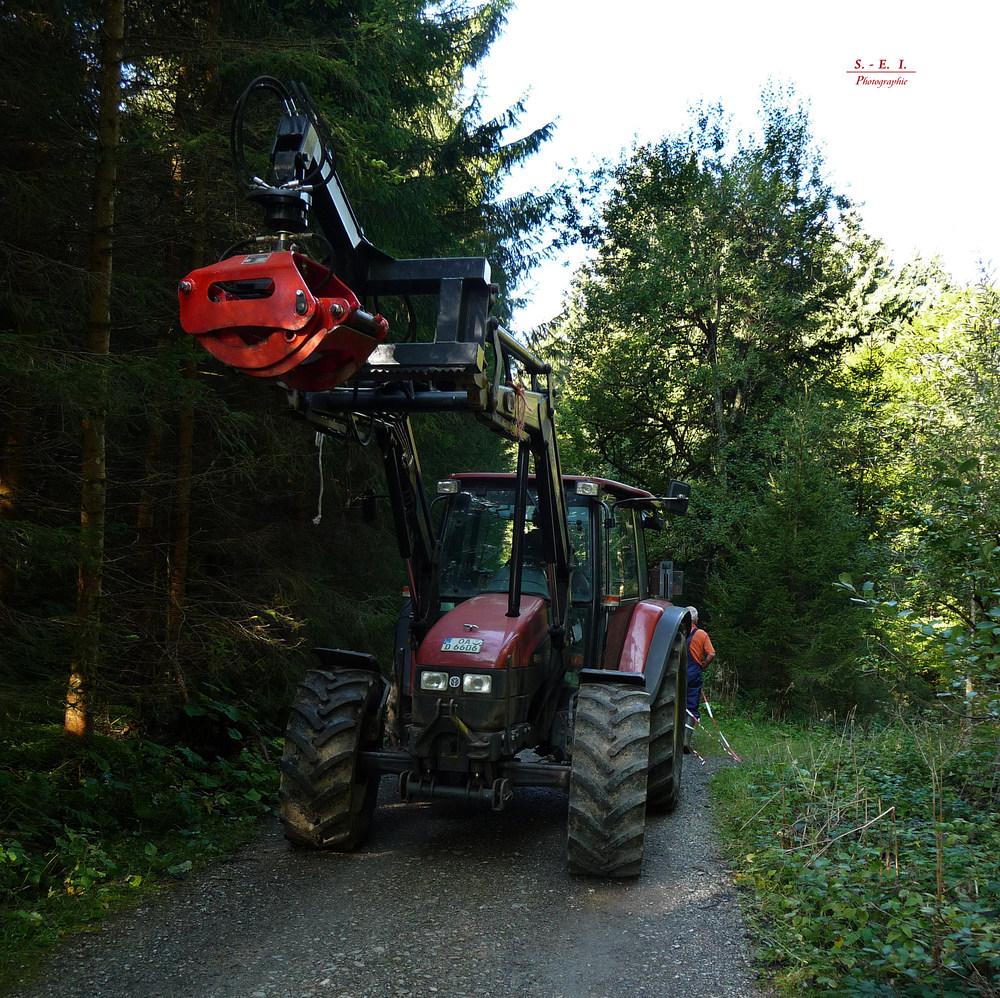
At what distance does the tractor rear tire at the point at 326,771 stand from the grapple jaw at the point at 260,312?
2.70 m

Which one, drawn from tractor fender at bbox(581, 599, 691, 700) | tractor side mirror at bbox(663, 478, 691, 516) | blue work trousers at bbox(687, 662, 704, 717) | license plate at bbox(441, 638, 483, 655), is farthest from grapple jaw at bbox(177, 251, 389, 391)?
blue work trousers at bbox(687, 662, 704, 717)

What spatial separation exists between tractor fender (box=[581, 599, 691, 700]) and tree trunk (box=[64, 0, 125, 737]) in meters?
3.47

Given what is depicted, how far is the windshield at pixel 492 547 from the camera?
21.4 ft

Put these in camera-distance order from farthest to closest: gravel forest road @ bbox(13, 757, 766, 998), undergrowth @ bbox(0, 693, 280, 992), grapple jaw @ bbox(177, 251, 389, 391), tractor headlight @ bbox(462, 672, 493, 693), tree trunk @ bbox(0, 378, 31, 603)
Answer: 1. tree trunk @ bbox(0, 378, 31, 603)
2. tractor headlight @ bbox(462, 672, 493, 693)
3. undergrowth @ bbox(0, 693, 280, 992)
4. gravel forest road @ bbox(13, 757, 766, 998)
5. grapple jaw @ bbox(177, 251, 389, 391)

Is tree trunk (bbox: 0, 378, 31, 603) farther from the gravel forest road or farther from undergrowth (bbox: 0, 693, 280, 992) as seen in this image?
the gravel forest road

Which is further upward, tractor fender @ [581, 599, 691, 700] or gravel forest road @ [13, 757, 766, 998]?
tractor fender @ [581, 599, 691, 700]

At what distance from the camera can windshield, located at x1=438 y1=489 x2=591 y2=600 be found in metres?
6.52

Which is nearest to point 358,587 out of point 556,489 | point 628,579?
point 628,579

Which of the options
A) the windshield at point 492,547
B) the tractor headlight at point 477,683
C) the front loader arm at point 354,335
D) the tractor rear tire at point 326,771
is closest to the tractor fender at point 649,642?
the windshield at point 492,547

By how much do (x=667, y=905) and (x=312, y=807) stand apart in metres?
2.19

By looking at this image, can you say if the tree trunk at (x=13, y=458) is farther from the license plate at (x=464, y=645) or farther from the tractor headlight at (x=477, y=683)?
the tractor headlight at (x=477, y=683)

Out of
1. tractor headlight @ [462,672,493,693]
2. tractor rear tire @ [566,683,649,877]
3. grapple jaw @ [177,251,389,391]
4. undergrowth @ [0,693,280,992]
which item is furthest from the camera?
tractor headlight @ [462,672,493,693]

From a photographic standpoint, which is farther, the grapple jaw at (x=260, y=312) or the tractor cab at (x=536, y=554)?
the tractor cab at (x=536, y=554)

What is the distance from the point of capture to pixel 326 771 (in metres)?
5.55
